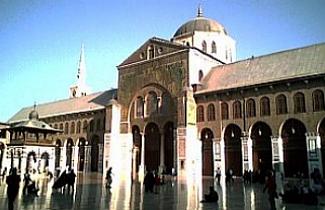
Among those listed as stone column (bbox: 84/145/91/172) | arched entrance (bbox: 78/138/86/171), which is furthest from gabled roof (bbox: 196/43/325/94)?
arched entrance (bbox: 78/138/86/171)

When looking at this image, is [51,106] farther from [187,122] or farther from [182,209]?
[182,209]

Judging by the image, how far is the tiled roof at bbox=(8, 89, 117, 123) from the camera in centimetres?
4409

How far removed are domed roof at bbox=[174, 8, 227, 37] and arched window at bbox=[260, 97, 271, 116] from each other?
55.9 ft

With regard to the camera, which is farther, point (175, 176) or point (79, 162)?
point (79, 162)

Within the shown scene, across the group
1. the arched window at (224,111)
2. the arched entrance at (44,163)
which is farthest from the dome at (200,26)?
the arched entrance at (44,163)

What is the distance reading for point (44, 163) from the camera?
32.7m

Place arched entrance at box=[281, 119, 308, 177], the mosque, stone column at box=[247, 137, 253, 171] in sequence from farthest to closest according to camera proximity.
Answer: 1. stone column at box=[247, 137, 253, 171]
2. the mosque
3. arched entrance at box=[281, 119, 308, 177]

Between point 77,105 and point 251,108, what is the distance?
27301 mm

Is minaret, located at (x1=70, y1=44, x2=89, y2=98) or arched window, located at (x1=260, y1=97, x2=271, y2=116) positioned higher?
minaret, located at (x1=70, y1=44, x2=89, y2=98)

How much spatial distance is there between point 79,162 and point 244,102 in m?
23.3

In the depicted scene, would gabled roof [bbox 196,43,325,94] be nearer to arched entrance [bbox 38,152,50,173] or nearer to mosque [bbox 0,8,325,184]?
mosque [bbox 0,8,325,184]

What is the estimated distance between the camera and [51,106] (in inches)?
2105

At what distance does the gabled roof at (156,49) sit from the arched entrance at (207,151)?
834 centimetres

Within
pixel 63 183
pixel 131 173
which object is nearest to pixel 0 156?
pixel 131 173
